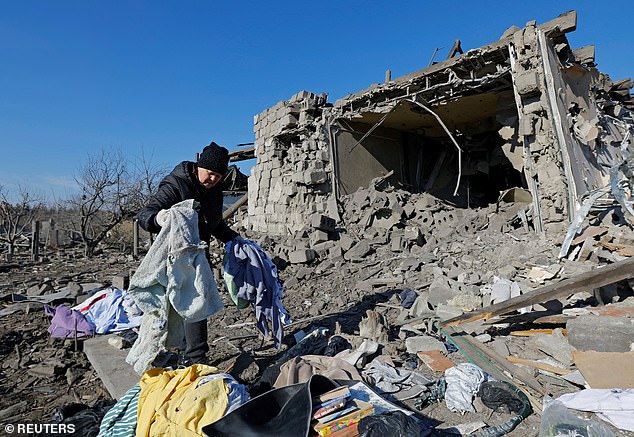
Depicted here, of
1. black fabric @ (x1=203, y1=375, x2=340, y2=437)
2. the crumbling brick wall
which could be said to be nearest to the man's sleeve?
black fabric @ (x1=203, y1=375, x2=340, y2=437)

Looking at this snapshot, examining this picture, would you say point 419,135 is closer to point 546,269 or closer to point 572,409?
point 546,269

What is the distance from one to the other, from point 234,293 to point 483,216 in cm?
583

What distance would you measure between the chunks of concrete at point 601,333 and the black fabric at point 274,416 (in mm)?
2135

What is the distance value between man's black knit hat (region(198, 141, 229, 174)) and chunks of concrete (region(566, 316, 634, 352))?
301cm

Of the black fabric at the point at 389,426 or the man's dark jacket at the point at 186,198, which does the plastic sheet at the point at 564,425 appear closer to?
the black fabric at the point at 389,426

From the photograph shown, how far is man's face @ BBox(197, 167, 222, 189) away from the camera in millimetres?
2646

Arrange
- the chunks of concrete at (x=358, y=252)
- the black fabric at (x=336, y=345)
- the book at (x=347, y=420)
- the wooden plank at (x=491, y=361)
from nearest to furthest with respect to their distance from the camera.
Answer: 1. the book at (x=347, y=420)
2. the wooden plank at (x=491, y=361)
3. the black fabric at (x=336, y=345)
4. the chunks of concrete at (x=358, y=252)

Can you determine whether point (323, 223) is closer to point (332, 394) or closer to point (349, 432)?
point (332, 394)

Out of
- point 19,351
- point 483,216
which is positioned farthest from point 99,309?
point 483,216

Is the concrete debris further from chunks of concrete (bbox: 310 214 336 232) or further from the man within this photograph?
the man

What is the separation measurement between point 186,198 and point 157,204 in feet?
0.66

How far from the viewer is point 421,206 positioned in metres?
7.95

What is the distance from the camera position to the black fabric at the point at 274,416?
5.90ft

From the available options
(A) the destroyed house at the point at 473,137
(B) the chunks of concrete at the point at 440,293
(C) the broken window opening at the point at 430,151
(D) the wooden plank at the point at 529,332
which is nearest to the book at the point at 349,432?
(D) the wooden plank at the point at 529,332
